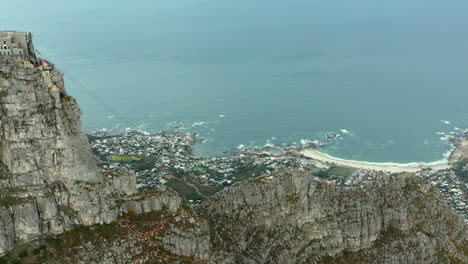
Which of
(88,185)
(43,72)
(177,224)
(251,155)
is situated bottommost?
(251,155)

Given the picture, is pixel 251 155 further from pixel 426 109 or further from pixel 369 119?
pixel 426 109

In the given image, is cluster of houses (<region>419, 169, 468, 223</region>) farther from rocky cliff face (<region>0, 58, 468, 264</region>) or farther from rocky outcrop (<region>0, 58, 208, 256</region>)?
rocky outcrop (<region>0, 58, 208, 256</region>)

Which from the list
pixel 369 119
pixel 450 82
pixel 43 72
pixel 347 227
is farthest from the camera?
pixel 450 82

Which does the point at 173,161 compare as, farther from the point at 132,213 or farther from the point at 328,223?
the point at 132,213

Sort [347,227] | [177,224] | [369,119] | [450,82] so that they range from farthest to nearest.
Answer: [450,82] < [369,119] < [347,227] < [177,224]

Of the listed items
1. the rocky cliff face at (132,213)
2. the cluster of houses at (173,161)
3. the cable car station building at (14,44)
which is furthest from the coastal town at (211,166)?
the cable car station building at (14,44)

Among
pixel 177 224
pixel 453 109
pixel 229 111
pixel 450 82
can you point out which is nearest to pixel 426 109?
pixel 453 109
